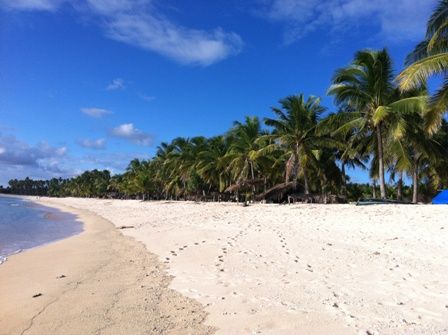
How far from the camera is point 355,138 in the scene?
2223 cm

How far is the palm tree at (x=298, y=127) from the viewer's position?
26.2m

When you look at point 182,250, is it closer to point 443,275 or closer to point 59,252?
point 59,252

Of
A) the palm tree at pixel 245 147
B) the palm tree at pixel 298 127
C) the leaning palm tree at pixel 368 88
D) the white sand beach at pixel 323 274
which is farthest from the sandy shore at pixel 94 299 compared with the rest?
the palm tree at pixel 245 147

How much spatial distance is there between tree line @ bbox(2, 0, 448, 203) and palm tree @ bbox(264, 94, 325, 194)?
0.21 ft

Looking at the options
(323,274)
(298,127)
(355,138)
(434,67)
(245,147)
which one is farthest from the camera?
(245,147)

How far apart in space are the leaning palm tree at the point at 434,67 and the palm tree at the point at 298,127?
12.7 m

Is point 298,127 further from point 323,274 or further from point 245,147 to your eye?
point 323,274

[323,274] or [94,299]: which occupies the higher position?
[323,274]

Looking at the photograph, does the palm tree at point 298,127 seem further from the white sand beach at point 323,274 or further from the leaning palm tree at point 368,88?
the white sand beach at point 323,274

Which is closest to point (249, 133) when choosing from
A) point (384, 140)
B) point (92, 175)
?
point (384, 140)

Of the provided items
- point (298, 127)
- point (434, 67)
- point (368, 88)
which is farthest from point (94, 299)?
point (298, 127)

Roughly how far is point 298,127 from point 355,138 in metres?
4.83

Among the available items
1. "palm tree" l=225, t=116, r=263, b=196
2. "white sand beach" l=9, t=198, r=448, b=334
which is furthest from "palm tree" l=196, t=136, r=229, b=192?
"white sand beach" l=9, t=198, r=448, b=334

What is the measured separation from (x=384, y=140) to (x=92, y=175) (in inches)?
4290
